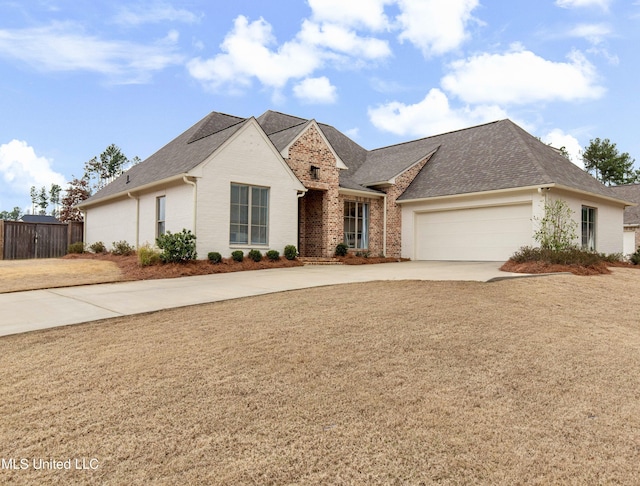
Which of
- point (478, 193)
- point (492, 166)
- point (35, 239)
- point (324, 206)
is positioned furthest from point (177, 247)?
point (492, 166)

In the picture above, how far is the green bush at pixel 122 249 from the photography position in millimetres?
16516

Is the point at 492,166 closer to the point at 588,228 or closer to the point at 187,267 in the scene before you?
the point at 588,228

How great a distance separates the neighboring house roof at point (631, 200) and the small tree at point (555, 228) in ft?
32.4

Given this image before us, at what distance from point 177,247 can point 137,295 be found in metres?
4.16

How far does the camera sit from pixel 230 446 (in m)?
2.92

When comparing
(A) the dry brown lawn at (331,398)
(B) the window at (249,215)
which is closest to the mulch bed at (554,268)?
(A) the dry brown lawn at (331,398)

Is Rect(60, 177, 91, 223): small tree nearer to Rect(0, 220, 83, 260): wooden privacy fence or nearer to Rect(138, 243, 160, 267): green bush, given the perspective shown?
Rect(0, 220, 83, 260): wooden privacy fence

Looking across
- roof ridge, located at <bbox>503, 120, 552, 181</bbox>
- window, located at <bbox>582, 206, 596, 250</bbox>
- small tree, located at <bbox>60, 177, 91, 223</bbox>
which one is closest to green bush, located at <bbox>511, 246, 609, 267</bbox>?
roof ridge, located at <bbox>503, 120, 552, 181</bbox>

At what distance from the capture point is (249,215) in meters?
14.9

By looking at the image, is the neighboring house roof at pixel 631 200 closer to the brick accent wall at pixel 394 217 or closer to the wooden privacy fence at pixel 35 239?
the brick accent wall at pixel 394 217

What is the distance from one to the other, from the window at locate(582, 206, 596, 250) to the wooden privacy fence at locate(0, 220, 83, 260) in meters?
23.3

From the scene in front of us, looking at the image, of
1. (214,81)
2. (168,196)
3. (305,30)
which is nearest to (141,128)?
(214,81)

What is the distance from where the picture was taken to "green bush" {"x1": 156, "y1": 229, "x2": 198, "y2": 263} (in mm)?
12953

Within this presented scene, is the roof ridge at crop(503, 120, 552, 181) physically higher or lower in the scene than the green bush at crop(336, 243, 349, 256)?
higher
